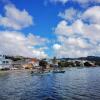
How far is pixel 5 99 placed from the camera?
166ft

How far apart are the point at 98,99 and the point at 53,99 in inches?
327

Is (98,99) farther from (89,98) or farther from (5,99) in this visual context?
(5,99)

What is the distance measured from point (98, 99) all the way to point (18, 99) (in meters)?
14.6

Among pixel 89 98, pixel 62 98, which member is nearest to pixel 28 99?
pixel 62 98

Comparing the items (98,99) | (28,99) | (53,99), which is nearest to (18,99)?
(28,99)

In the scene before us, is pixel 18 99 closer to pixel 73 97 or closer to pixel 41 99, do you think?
pixel 41 99

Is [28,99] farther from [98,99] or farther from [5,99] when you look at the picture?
[98,99]

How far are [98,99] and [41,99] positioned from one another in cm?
1059

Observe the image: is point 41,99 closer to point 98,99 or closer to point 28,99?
point 28,99

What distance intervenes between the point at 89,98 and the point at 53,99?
263 inches

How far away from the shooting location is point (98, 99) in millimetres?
49625

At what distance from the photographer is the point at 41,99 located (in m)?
51.9

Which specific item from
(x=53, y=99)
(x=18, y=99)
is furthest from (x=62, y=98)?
(x=18, y=99)

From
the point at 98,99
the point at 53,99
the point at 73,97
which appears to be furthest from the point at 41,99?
the point at 98,99
